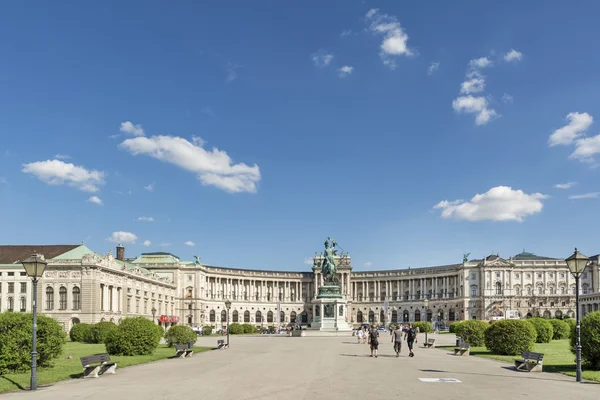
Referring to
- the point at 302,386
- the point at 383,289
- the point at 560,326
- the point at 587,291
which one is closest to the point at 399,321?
the point at 383,289

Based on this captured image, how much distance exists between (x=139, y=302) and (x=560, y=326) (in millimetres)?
75332

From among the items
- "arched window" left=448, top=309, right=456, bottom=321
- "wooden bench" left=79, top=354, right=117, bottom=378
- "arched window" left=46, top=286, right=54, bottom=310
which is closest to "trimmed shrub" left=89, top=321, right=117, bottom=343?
"arched window" left=46, top=286, right=54, bottom=310

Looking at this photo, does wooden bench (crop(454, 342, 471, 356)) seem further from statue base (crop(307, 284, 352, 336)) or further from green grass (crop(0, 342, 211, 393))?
statue base (crop(307, 284, 352, 336))

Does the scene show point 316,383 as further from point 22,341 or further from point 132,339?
point 132,339

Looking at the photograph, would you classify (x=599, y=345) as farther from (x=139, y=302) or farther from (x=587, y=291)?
(x=587, y=291)

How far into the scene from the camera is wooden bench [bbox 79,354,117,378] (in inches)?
1117

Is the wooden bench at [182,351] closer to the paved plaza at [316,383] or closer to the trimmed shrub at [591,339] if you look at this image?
the paved plaza at [316,383]

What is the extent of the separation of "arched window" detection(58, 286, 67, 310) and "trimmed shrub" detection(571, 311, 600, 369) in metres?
80.1

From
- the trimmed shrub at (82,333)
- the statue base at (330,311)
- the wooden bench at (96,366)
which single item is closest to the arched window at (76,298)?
the trimmed shrub at (82,333)

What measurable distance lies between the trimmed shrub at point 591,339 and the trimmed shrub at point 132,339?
2767 centimetres

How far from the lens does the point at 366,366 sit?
33.9 meters

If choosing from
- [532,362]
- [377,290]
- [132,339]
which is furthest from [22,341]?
[377,290]

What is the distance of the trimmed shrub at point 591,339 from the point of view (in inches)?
1158

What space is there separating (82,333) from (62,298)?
27.3m
